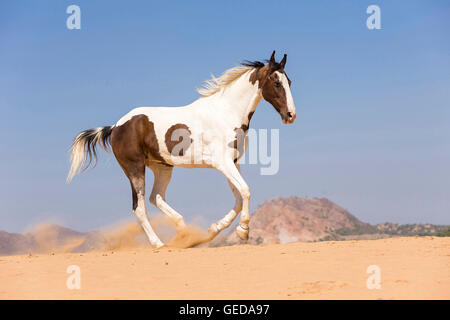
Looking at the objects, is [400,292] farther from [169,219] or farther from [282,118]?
[169,219]

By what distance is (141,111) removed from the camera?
376 inches

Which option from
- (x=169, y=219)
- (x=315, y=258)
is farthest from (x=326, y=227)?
(x=315, y=258)

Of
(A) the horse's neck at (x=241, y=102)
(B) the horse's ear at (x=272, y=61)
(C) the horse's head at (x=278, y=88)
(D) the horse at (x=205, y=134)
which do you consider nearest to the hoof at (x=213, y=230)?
(D) the horse at (x=205, y=134)

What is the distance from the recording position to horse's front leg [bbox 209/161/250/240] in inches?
332

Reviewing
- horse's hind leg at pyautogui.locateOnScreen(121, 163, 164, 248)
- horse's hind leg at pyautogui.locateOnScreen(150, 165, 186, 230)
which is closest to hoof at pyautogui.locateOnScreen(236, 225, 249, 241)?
horse's hind leg at pyautogui.locateOnScreen(150, 165, 186, 230)

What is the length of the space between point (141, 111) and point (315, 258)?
475cm

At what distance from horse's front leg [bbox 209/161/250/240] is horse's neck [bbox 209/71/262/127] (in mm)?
889

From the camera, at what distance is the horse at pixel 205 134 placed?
8.71m

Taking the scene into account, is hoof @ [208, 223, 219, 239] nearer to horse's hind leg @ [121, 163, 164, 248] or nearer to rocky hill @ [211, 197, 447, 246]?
horse's hind leg @ [121, 163, 164, 248]

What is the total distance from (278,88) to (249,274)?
13.6 feet

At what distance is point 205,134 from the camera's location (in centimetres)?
888

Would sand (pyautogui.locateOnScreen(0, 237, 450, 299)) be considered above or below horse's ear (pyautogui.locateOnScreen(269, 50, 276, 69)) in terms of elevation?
below

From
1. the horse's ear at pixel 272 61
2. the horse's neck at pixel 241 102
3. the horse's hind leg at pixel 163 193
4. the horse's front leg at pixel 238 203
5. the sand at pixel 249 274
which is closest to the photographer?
the sand at pixel 249 274

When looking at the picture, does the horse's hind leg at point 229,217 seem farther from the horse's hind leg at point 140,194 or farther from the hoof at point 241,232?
the horse's hind leg at point 140,194
